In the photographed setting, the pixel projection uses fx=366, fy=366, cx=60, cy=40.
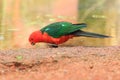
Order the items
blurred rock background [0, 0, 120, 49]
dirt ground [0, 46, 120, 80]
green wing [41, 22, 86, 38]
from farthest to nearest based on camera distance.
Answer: blurred rock background [0, 0, 120, 49], green wing [41, 22, 86, 38], dirt ground [0, 46, 120, 80]

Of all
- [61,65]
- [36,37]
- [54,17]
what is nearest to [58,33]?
[36,37]

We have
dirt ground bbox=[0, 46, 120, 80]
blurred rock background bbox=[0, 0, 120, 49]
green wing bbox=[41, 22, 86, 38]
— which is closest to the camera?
dirt ground bbox=[0, 46, 120, 80]

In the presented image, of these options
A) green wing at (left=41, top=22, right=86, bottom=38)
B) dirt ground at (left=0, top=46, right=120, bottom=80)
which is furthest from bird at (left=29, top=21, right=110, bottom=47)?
dirt ground at (left=0, top=46, right=120, bottom=80)

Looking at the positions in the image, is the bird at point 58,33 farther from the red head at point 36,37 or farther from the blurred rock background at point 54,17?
the blurred rock background at point 54,17

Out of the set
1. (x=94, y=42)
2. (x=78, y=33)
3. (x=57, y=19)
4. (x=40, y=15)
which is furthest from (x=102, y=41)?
(x=40, y=15)

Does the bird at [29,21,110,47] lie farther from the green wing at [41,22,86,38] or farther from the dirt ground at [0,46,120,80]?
the dirt ground at [0,46,120,80]

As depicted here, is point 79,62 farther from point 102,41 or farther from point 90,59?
point 102,41

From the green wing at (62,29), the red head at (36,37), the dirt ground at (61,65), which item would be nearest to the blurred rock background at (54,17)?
the red head at (36,37)

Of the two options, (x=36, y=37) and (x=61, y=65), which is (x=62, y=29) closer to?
(x=36, y=37)
